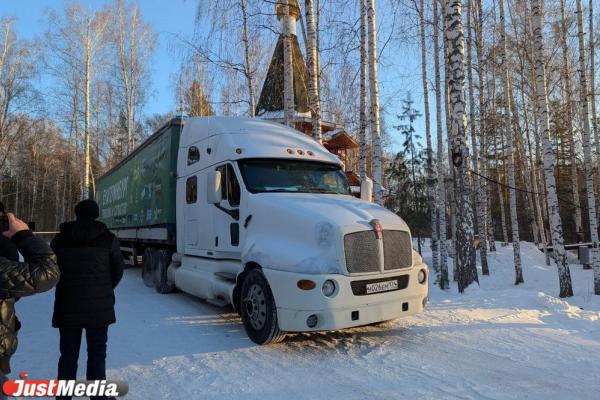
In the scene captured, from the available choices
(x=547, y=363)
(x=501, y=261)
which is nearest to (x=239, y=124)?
(x=547, y=363)

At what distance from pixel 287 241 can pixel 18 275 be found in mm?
3259

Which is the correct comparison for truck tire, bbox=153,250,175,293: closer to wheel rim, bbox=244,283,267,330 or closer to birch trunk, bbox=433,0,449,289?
wheel rim, bbox=244,283,267,330

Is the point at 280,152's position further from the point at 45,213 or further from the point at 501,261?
the point at 45,213

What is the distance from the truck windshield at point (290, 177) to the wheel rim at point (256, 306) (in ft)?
4.89

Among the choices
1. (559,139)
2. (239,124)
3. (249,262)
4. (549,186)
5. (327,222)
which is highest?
(559,139)

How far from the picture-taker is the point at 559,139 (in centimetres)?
3788

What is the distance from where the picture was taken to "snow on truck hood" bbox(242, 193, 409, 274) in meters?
5.09

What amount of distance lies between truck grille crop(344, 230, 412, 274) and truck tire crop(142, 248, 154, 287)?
6.80 meters

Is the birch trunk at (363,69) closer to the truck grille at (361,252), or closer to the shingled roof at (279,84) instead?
the shingled roof at (279,84)

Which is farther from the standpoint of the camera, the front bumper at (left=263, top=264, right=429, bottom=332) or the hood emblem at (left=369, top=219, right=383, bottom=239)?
the hood emblem at (left=369, top=219, right=383, bottom=239)

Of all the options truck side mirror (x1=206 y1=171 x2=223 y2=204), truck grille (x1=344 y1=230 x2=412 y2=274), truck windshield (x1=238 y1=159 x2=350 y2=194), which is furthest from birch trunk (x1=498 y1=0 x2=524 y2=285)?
truck side mirror (x1=206 y1=171 x2=223 y2=204)

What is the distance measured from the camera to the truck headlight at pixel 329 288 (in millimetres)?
4969

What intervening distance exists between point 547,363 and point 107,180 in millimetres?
15184

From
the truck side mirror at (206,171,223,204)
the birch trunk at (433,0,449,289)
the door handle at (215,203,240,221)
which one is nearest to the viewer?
the door handle at (215,203,240,221)
